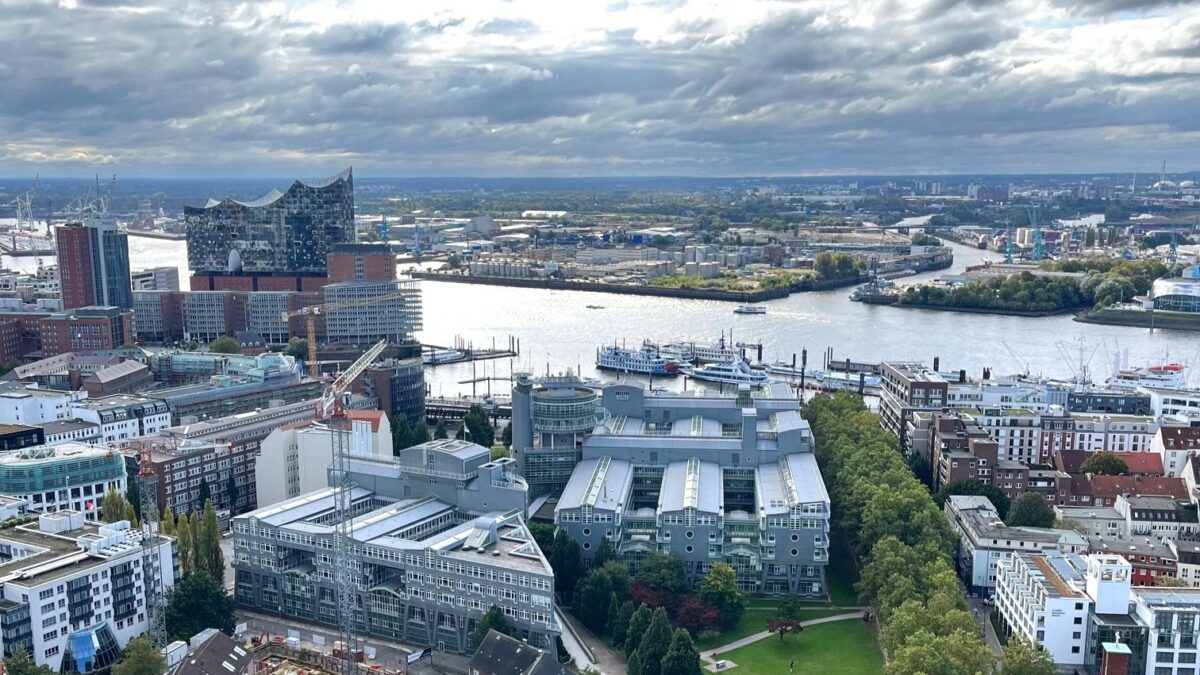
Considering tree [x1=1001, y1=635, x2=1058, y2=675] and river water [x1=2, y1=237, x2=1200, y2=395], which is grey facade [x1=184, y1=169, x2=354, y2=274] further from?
tree [x1=1001, y1=635, x2=1058, y2=675]

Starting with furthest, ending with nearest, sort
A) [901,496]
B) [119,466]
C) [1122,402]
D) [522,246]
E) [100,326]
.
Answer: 1. [522,246]
2. [100,326]
3. [1122,402]
4. [119,466]
5. [901,496]

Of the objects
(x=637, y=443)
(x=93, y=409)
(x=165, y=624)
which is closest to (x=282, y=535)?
(x=165, y=624)

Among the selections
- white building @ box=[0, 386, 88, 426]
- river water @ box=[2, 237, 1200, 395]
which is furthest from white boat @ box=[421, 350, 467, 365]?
white building @ box=[0, 386, 88, 426]

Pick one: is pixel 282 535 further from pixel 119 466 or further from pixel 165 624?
pixel 119 466

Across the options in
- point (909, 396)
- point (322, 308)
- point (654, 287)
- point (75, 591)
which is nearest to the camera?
point (75, 591)

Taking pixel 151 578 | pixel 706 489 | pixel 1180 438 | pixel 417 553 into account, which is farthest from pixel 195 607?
pixel 1180 438

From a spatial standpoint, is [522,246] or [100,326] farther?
[522,246]

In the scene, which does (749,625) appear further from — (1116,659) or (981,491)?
(981,491)
